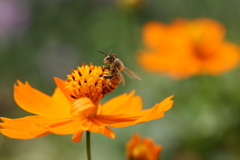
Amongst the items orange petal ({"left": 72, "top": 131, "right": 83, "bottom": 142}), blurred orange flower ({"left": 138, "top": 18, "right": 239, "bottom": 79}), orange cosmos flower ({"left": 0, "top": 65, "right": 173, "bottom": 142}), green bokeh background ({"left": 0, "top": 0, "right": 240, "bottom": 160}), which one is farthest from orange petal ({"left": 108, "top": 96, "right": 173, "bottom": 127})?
blurred orange flower ({"left": 138, "top": 18, "right": 239, "bottom": 79})

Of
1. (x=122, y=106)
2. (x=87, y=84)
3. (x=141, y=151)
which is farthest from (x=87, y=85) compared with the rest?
(x=141, y=151)

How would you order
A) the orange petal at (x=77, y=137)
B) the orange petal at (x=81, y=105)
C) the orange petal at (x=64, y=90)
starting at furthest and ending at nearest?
the orange petal at (x=64, y=90), the orange petal at (x=81, y=105), the orange petal at (x=77, y=137)

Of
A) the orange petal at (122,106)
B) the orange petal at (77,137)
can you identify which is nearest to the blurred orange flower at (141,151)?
the orange petal at (122,106)

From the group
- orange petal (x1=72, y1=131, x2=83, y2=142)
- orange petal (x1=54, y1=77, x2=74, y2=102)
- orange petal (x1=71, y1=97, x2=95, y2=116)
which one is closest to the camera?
orange petal (x1=72, y1=131, x2=83, y2=142)

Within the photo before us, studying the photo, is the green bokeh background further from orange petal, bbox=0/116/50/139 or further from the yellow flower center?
orange petal, bbox=0/116/50/139

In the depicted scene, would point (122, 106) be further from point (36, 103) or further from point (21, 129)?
point (21, 129)

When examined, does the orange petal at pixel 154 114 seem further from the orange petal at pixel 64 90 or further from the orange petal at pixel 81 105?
the orange petal at pixel 64 90

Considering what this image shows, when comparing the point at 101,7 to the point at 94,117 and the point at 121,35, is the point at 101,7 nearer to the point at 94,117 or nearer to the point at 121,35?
the point at 121,35
